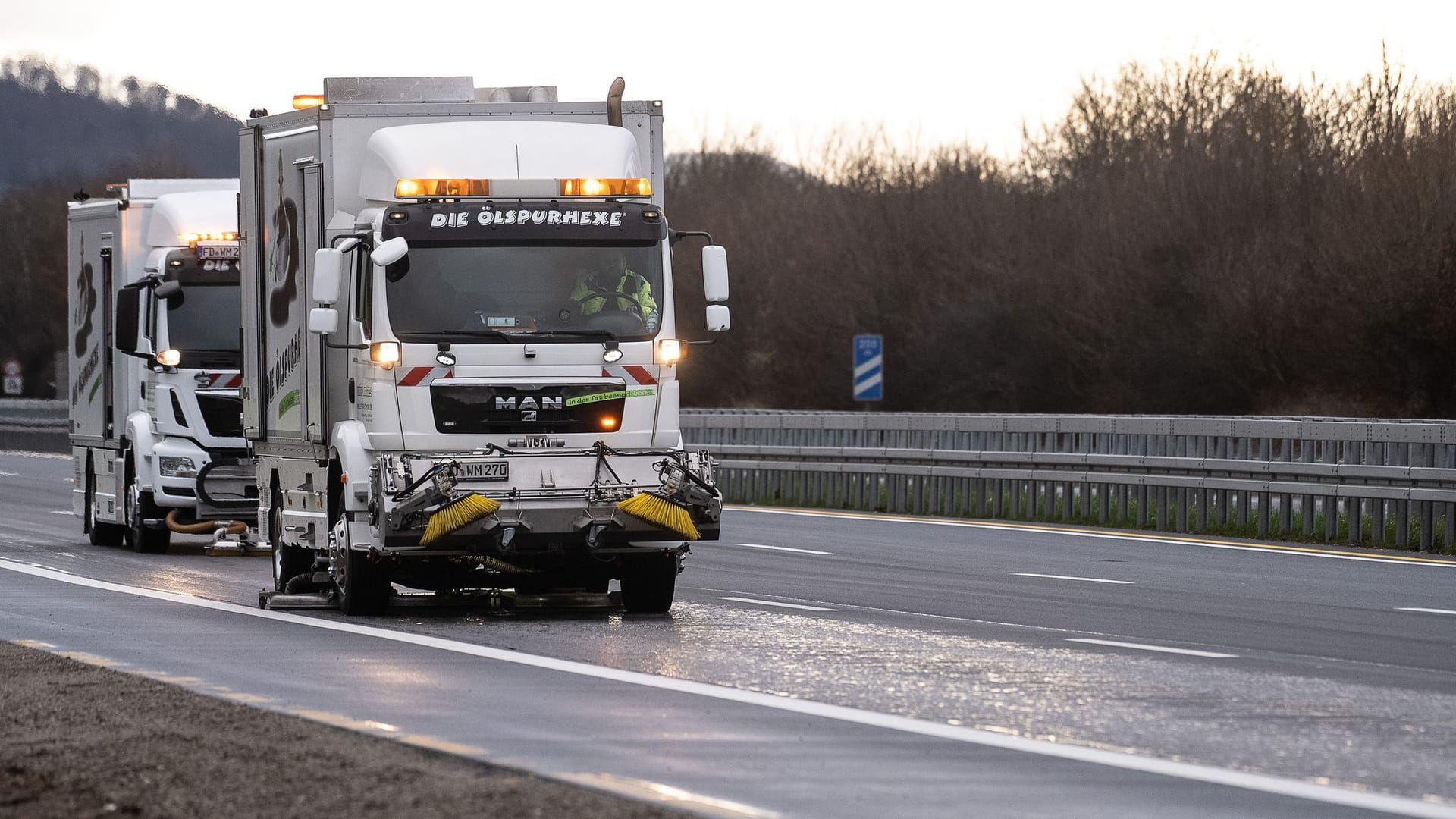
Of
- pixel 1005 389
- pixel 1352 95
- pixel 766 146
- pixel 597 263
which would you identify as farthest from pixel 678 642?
pixel 766 146

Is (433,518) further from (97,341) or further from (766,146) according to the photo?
(766,146)

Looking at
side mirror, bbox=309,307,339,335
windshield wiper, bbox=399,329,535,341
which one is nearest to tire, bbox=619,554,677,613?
windshield wiper, bbox=399,329,535,341

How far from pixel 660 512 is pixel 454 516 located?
1.23 meters

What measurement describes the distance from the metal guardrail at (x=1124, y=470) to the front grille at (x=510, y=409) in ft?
29.1

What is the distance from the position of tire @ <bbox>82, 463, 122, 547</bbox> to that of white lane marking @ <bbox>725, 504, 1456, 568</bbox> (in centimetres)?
785

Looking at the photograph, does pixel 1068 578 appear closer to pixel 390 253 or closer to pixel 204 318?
pixel 390 253

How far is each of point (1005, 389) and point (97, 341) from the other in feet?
97.1

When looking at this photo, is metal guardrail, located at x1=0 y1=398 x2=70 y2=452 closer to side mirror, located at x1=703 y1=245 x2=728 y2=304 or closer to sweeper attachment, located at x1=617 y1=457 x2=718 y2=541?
side mirror, located at x1=703 y1=245 x2=728 y2=304

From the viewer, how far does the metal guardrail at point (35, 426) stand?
164ft

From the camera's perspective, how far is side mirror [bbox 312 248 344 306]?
46.1 feet

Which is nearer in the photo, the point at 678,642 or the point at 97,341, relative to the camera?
the point at 678,642

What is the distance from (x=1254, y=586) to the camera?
16250mm

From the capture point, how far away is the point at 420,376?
13.8 meters

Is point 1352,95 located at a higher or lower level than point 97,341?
higher
